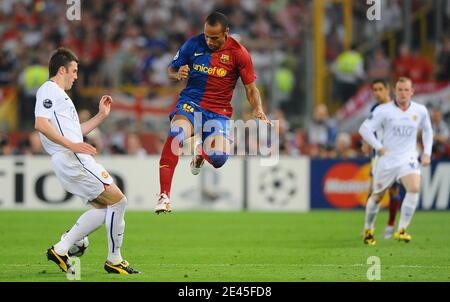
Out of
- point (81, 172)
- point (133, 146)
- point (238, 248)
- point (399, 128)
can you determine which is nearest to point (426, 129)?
point (399, 128)

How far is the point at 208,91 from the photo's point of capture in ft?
41.1

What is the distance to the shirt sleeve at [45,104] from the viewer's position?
10.4 meters

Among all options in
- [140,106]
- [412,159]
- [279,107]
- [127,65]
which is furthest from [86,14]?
[412,159]

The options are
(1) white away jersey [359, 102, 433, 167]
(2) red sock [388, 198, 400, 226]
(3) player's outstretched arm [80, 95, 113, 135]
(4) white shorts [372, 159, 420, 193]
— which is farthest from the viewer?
(2) red sock [388, 198, 400, 226]

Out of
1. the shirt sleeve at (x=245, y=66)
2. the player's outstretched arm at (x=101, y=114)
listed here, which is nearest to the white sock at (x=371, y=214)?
the shirt sleeve at (x=245, y=66)

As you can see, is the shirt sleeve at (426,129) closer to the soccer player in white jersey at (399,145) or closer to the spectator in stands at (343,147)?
the soccer player in white jersey at (399,145)

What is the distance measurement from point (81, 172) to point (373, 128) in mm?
6382

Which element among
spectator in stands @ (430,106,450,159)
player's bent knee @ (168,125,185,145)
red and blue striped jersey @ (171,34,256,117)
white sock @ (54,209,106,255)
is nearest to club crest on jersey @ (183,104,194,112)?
red and blue striped jersey @ (171,34,256,117)

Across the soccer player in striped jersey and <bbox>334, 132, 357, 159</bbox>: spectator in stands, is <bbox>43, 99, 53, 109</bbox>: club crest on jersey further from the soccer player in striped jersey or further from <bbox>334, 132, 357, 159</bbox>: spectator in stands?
<bbox>334, 132, 357, 159</bbox>: spectator in stands

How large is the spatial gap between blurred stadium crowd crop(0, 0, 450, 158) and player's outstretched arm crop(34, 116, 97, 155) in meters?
12.0

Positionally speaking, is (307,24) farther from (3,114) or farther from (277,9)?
(3,114)

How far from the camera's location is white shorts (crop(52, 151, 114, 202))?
10.6m

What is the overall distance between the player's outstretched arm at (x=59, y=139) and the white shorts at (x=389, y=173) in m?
6.60

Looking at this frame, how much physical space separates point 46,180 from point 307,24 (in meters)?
8.46
